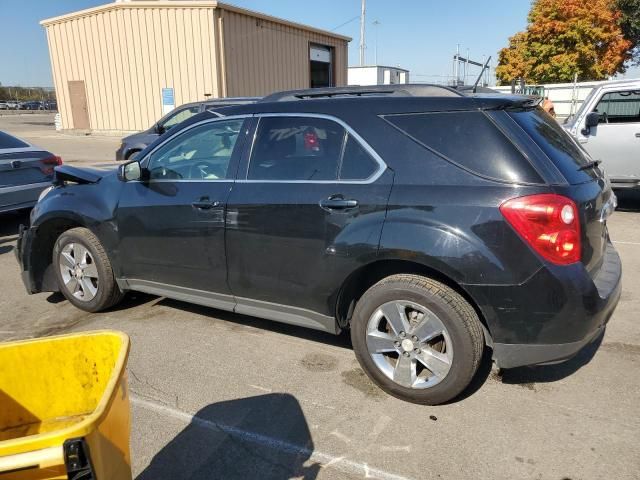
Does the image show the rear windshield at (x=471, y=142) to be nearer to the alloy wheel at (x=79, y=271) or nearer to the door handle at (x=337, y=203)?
the door handle at (x=337, y=203)

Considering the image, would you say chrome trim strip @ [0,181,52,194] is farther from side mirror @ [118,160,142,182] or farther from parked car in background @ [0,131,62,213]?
side mirror @ [118,160,142,182]

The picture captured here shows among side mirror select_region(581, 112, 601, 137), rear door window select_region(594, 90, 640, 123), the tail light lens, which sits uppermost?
rear door window select_region(594, 90, 640, 123)

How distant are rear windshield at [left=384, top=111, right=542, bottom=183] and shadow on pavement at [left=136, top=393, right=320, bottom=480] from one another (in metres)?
1.71

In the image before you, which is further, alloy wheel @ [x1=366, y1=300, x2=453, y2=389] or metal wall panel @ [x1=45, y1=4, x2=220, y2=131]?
metal wall panel @ [x1=45, y1=4, x2=220, y2=131]

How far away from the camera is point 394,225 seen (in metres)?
2.93

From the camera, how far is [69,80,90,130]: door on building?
2489 centimetres

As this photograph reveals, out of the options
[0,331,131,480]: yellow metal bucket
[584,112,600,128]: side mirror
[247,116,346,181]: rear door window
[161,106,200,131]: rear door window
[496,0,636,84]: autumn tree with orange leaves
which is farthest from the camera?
[496,0,636,84]: autumn tree with orange leaves

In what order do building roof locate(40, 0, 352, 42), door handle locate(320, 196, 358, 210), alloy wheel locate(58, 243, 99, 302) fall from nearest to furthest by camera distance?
door handle locate(320, 196, 358, 210) → alloy wheel locate(58, 243, 99, 302) → building roof locate(40, 0, 352, 42)

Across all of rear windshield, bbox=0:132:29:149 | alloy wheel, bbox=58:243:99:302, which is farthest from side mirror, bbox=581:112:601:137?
rear windshield, bbox=0:132:29:149

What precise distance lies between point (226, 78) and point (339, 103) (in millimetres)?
19321

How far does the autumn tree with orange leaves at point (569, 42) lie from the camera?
2975cm

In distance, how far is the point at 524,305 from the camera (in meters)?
2.70

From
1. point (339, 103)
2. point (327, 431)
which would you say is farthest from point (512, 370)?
point (339, 103)

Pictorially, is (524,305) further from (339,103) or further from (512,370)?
(339,103)
